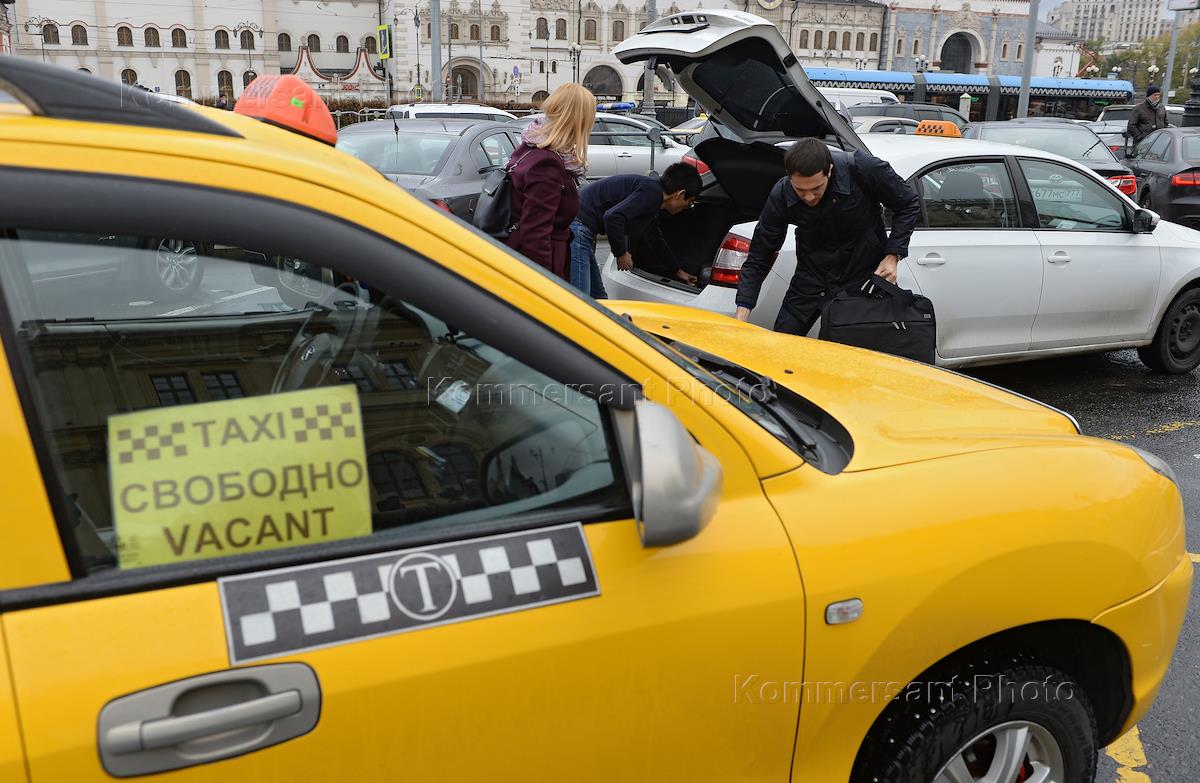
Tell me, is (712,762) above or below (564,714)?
below

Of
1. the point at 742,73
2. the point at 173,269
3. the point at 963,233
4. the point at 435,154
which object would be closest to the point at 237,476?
the point at 173,269

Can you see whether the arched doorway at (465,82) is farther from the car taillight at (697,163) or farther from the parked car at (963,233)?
the parked car at (963,233)

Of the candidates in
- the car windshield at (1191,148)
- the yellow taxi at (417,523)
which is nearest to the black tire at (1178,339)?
the yellow taxi at (417,523)

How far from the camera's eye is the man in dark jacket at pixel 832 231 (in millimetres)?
4492

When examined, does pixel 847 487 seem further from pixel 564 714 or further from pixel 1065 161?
pixel 1065 161

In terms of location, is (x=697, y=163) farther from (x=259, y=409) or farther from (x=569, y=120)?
(x=259, y=409)

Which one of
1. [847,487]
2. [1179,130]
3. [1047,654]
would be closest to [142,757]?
[847,487]

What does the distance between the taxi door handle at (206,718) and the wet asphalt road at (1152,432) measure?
2.37m

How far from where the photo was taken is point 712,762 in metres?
1.61

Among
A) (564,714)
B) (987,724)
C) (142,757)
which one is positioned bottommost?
(987,724)

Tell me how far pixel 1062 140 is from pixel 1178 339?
7362 mm

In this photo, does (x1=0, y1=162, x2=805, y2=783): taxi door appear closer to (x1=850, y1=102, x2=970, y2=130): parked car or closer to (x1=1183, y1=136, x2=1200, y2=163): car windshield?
(x1=1183, y1=136, x2=1200, y2=163): car windshield

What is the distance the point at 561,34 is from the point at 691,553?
94.2 m

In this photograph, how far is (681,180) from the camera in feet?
19.2
